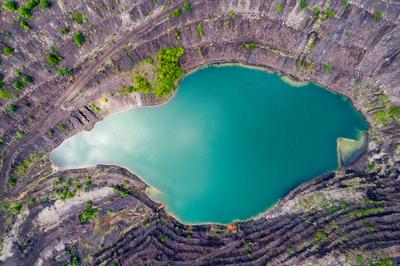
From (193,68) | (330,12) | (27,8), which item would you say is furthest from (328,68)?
(27,8)

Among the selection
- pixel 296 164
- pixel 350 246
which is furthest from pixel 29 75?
pixel 350 246

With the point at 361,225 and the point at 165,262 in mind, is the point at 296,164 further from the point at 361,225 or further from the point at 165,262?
the point at 165,262

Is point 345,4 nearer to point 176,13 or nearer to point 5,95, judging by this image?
point 176,13

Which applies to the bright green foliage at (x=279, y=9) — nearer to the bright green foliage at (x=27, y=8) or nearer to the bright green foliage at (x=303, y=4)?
the bright green foliage at (x=303, y=4)

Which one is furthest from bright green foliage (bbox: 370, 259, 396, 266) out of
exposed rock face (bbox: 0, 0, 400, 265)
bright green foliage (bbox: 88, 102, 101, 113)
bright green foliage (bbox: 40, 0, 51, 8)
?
bright green foliage (bbox: 40, 0, 51, 8)

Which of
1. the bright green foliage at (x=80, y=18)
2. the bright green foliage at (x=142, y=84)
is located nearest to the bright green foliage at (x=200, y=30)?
the bright green foliage at (x=142, y=84)

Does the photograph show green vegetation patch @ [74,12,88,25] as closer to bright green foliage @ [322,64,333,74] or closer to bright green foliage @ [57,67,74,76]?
bright green foliage @ [57,67,74,76]
